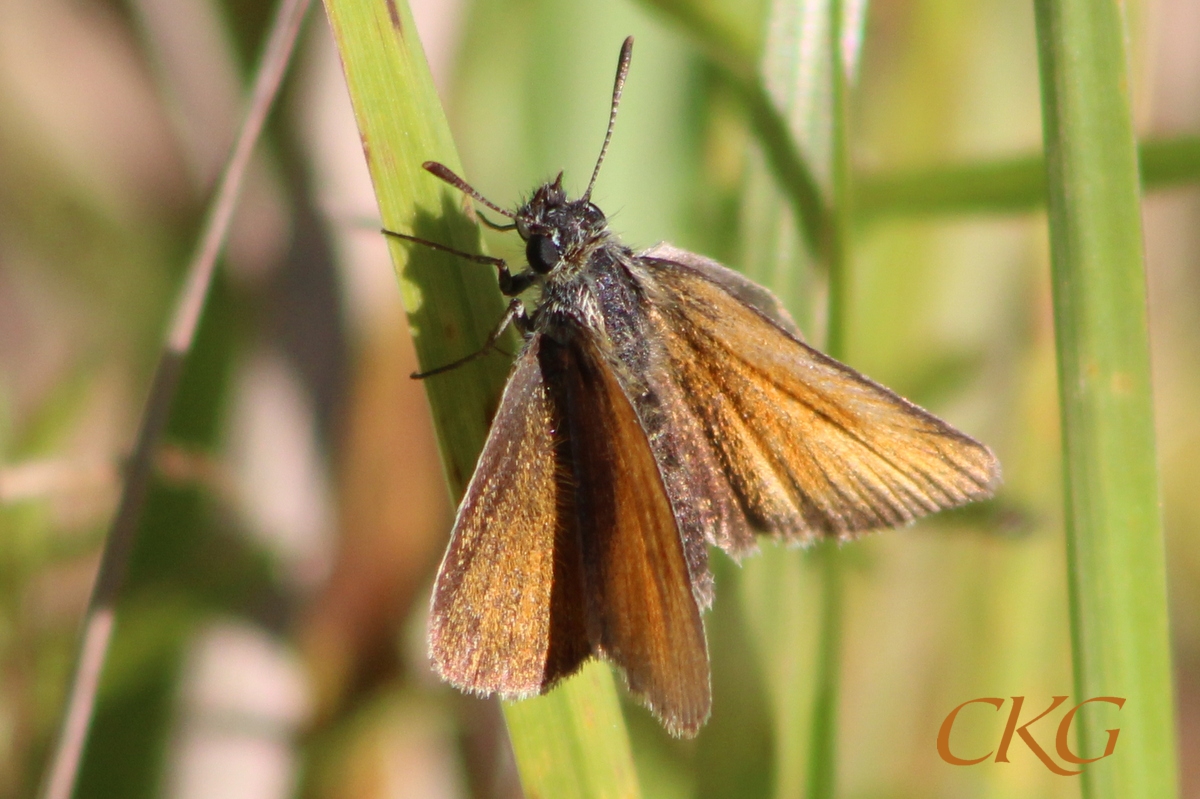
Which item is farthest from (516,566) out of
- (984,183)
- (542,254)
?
(984,183)

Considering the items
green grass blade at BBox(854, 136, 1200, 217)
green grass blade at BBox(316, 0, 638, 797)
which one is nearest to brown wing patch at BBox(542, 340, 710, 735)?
green grass blade at BBox(316, 0, 638, 797)

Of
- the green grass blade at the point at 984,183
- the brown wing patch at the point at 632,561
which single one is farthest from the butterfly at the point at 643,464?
the green grass blade at the point at 984,183

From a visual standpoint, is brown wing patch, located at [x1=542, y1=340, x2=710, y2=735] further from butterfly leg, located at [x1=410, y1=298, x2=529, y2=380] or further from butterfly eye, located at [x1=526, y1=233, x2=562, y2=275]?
butterfly eye, located at [x1=526, y1=233, x2=562, y2=275]

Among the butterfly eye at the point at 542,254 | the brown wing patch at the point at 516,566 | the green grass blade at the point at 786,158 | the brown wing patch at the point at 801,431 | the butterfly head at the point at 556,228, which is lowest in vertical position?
the brown wing patch at the point at 516,566

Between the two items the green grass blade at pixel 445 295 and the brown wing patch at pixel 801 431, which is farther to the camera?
the brown wing patch at pixel 801 431

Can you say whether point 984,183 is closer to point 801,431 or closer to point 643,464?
point 801,431

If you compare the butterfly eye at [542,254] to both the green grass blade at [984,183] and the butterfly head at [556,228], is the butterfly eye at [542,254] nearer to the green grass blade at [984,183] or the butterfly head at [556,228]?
the butterfly head at [556,228]

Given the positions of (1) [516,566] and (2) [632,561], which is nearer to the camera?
(2) [632,561]
